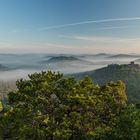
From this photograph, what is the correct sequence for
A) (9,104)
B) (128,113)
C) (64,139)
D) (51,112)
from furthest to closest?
(9,104) → (51,112) → (64,139) → (128,113)

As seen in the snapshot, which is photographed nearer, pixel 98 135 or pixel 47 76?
pixel 98 135

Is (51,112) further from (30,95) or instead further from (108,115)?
(108,115)

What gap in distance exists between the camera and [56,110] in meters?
53.8

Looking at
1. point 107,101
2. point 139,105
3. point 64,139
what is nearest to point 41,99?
point 64,139

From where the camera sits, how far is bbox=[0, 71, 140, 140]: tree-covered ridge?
52031mm

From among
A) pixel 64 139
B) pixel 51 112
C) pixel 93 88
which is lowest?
pixel 64 139

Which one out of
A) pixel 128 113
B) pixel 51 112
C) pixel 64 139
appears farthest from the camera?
pixel 51 112

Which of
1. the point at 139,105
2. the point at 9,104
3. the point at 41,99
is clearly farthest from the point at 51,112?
the point at 139,105

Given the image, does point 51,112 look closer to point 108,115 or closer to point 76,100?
point 76,100

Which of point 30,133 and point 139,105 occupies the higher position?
point 139,105

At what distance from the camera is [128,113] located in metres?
43.1

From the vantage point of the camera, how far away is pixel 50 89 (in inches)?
2173

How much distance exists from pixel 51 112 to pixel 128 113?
15776 millimetres

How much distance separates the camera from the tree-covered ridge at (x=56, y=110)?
2048 inches
